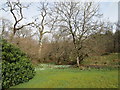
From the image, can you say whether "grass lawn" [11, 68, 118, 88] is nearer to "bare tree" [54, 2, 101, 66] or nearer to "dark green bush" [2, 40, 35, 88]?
"dark green bush" [2, 40, 35, 88]

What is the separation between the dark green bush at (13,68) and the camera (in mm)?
4281

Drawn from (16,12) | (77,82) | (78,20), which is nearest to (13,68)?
(77,82)

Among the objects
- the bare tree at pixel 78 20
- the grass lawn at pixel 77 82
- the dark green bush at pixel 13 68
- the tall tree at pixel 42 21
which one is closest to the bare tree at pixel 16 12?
the tall tree at pixel 42 21

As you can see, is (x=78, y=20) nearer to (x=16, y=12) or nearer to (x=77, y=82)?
(x=77, y=82)

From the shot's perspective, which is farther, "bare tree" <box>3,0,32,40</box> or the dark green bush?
"bare tree" <box>3,0,32,40</box>

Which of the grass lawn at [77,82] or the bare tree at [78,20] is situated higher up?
the bare tree at [78,20]

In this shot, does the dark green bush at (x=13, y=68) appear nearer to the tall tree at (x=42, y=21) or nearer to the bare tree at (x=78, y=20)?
the bare tree at (x=78, y=20)

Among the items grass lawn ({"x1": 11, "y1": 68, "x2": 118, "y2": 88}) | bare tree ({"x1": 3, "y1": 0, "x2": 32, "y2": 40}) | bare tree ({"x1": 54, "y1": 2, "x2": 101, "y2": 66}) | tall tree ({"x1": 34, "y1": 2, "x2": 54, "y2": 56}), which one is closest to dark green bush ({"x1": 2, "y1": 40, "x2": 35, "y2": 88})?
grass lawn ({"x1": 11, "y1": 68, "x2": 118, "y2": 88})

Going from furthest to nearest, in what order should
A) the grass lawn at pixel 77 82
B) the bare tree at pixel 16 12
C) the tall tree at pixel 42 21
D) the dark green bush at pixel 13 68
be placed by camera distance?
the tall tree at pixel 42 21 → the bare tree at pixel 16 12 → the dark green bush at pixel 13 68 → the grass lawn at pixel 77 82

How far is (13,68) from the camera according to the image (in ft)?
14.7

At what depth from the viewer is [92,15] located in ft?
33.0

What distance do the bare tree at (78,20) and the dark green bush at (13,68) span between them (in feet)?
18.3

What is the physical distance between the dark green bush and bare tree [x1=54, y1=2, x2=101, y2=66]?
5.57m

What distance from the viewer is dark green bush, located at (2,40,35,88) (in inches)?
169
